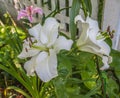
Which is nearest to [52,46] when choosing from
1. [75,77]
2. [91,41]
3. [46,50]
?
[46,50]

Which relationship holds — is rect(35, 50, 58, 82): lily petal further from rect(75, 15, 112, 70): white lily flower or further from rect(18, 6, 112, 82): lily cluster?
rect(75, 15, 112, 70): white lily flower

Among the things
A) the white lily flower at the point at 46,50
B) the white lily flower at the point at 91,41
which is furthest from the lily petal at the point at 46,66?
the white lily flower at the point at 91,41

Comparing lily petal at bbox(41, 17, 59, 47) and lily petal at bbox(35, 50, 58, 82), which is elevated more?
lily petal at bbox(41, 17, 59, 47)

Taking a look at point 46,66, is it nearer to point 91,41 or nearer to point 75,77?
point 91,41

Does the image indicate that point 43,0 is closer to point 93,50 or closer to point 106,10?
point 106,10

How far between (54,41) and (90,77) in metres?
0.49

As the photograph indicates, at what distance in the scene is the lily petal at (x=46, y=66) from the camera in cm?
89

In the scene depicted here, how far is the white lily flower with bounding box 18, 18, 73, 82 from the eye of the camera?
90 cm

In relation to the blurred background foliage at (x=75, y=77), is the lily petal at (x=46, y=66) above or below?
above

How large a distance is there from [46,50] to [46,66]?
7 cm

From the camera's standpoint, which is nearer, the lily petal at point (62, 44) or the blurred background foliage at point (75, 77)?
the lily petal at point (62, 44)

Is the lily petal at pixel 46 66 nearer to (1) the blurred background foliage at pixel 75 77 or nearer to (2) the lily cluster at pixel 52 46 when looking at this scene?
(2) the lily cluster at pixel 52 46

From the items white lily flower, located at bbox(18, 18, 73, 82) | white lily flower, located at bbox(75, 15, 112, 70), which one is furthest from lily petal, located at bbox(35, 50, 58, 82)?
white lily flower, located at bbox(75, 15, 112, 70)

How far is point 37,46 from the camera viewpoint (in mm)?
949
